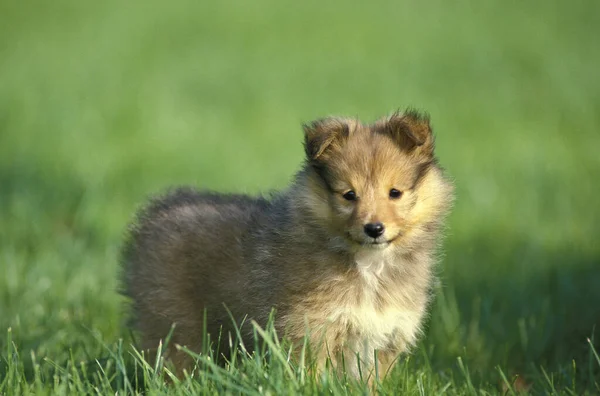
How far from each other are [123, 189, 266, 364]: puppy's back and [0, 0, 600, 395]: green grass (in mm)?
305

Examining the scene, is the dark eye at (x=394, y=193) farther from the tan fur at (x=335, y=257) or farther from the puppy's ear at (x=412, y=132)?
the puppy's ear at (x=412, y=132)

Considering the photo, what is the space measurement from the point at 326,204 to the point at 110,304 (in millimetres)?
2349

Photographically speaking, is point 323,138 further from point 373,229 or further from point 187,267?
point 187,267

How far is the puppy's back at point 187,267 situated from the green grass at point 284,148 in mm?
305

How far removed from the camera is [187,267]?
5.02m

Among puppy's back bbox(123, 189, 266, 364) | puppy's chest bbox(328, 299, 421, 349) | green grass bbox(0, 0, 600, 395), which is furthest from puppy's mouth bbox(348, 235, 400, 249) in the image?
puppy's back bbox(123, 189, 266, 364)

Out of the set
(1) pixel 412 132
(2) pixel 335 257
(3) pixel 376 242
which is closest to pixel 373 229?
(3) pixel 376 242

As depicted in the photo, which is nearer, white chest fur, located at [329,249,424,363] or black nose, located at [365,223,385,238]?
black nose, located at [365,223,385,238]

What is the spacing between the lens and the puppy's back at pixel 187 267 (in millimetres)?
4910

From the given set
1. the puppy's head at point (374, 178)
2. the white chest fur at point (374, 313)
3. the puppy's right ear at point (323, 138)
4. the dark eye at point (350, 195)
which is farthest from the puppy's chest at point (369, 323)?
the puppy's right ear at point (323, 138)

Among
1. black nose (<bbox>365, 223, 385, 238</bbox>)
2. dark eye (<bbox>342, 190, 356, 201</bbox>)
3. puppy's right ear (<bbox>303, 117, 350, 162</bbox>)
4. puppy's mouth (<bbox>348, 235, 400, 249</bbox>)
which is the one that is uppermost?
puppy's right ear (<bbox>303, 117, 350, 162</bbox>)

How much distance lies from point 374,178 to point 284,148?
20.0 ft

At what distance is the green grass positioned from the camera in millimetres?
5355

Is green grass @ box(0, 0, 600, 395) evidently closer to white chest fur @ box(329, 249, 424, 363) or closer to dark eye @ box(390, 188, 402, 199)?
white chest fur @ box(329, 249, 424, 363)
